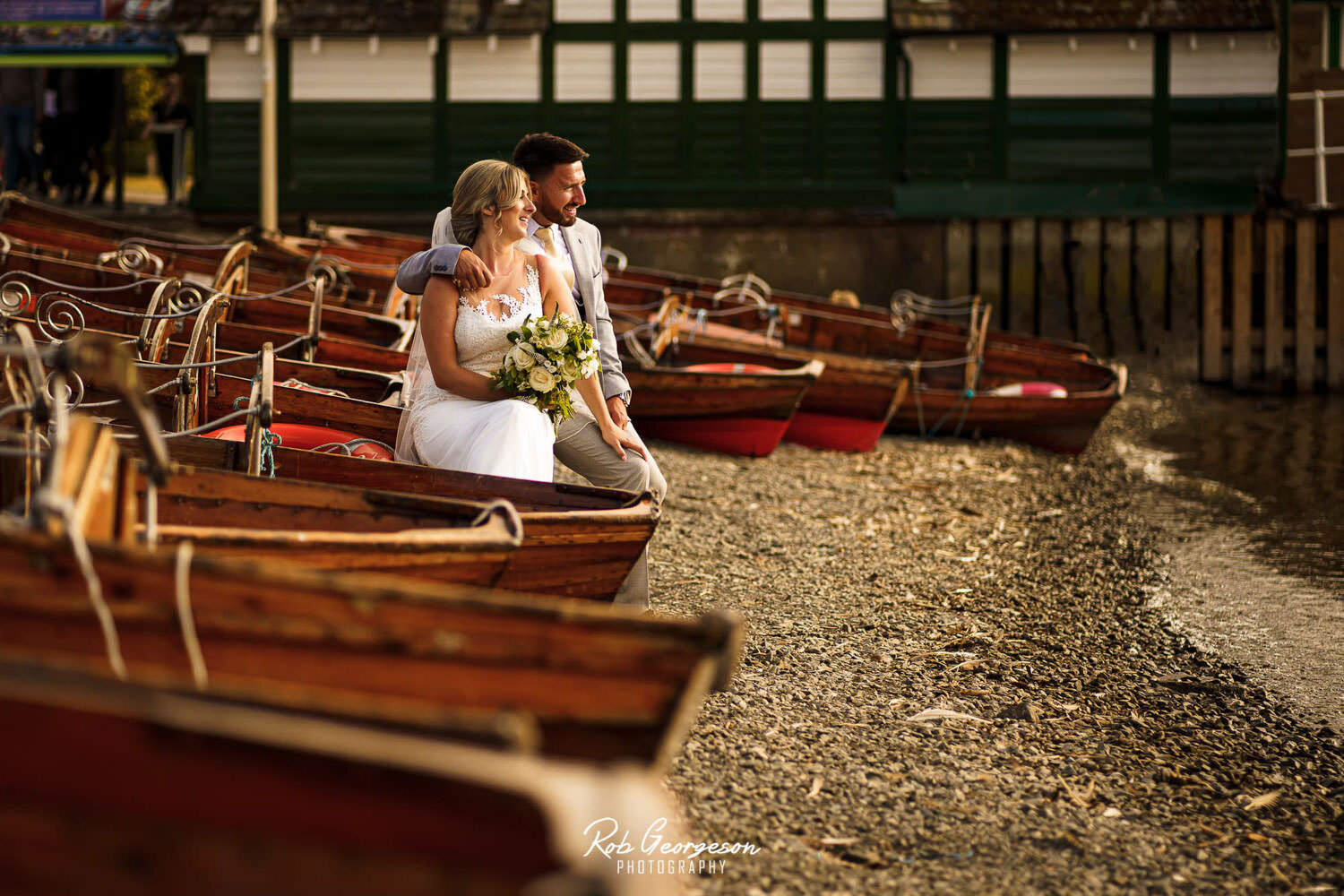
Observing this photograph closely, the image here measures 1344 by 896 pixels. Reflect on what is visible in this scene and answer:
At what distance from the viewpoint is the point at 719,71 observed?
1938cm

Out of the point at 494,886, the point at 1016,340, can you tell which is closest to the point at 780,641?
the point at 494,886

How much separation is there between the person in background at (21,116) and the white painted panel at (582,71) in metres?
7.18

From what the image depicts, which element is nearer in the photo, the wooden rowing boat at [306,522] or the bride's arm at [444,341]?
the wooden rowing boat at [306,522]

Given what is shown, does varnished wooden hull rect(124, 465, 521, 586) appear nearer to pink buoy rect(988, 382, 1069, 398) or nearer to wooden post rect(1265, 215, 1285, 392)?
pink buoy rect(988, 382, 1069, 398)

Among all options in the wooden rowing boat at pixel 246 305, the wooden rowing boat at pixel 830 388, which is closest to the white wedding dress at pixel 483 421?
the wooden rowing boat at pixel 246 305

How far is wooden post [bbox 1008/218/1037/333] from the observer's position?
19219mm

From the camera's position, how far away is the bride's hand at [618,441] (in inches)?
225

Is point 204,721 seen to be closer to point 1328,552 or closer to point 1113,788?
point 1113,788

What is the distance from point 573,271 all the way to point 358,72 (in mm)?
14778

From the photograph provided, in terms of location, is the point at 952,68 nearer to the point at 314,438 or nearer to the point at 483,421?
the point at 314,438

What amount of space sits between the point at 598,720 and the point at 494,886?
24.1 inches

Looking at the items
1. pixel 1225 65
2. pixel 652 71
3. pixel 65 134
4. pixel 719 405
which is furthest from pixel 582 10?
pixel 719 405

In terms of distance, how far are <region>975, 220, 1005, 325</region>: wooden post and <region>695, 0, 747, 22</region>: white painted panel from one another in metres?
4.16

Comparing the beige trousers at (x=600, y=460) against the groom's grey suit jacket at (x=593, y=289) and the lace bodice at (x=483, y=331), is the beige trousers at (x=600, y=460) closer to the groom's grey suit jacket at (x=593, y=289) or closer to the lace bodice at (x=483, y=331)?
the groom's grey suit jacket at (x=593, y=289)
